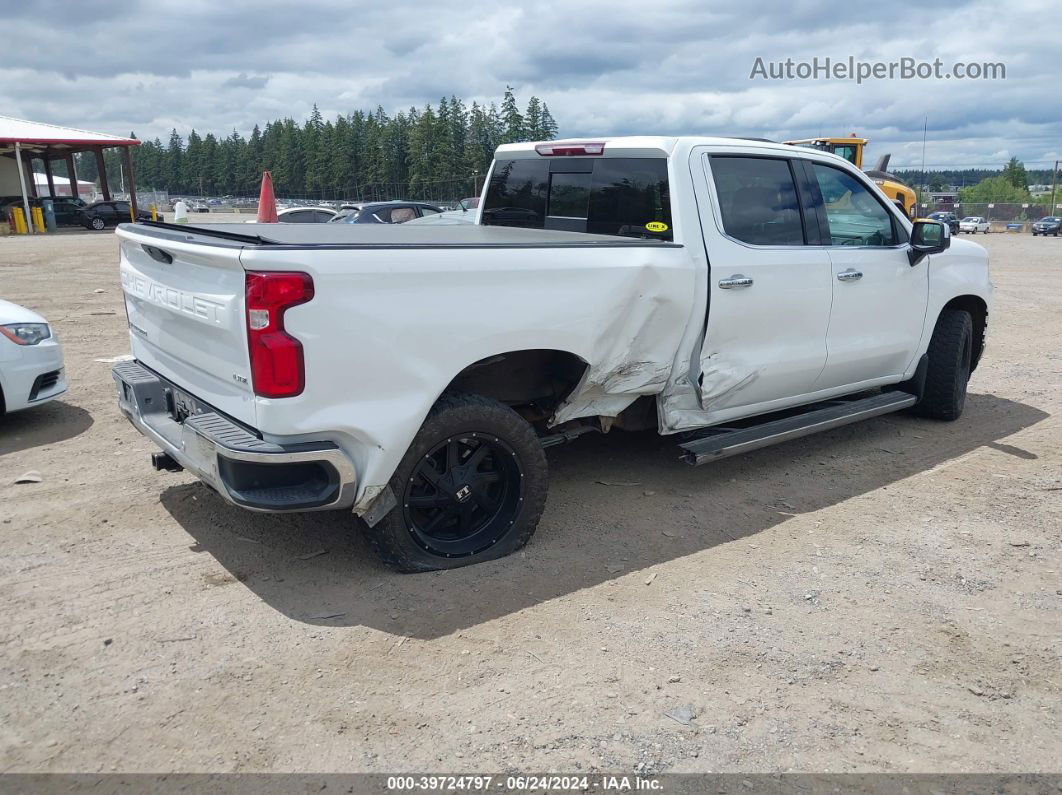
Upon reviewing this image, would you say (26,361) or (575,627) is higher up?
(26,361)

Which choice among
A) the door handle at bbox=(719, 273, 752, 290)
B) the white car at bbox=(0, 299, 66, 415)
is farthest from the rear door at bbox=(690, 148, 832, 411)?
the white car at bbox=(0, 299, 66, 415)

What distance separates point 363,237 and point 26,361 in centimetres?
346

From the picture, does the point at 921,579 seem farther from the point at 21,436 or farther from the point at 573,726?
the point at 21,436

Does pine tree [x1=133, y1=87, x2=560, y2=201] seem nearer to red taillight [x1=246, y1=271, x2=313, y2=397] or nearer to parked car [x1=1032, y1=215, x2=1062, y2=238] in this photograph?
parked car [x1=1032, y1=215, x2=1062, y2=238]

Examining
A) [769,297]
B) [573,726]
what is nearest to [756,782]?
[573,726]

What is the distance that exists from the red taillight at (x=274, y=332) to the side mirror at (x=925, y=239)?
168 inches

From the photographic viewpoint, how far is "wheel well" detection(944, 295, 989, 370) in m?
6.60

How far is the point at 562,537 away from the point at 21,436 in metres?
4.08

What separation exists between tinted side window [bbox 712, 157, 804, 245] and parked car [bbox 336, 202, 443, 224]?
13115 millimetres

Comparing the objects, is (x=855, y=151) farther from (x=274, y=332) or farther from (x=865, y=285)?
(x=274, y=332)

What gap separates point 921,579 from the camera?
4.04 metres

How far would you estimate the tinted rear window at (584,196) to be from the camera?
4738mm

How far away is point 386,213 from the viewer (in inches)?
714

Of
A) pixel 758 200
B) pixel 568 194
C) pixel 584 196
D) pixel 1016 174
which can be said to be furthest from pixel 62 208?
pixel 1016 174
